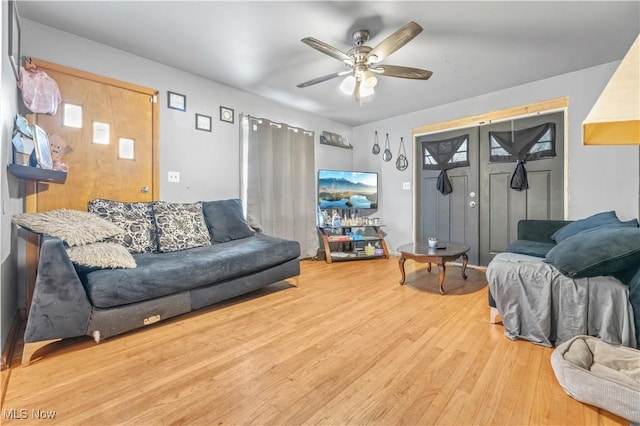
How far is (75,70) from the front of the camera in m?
2.45

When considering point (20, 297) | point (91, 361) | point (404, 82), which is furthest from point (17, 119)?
point (404, 82)

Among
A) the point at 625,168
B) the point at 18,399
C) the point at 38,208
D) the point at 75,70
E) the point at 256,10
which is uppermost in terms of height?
the point at 256,10

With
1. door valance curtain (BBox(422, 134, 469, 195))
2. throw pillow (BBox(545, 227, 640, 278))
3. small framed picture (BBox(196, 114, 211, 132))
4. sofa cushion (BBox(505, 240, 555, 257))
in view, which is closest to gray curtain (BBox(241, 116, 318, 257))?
small framed picture (BBox(196, 114, 211, 132))

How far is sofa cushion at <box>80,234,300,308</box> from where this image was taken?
176 cm

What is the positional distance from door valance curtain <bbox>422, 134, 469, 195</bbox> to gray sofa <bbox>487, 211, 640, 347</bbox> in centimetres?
218

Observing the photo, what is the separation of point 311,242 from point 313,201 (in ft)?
2.19

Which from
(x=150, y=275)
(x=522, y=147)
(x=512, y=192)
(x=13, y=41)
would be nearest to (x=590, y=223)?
(x=512, y=192)

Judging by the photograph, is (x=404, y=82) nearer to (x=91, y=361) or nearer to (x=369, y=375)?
(x=369, y=375)

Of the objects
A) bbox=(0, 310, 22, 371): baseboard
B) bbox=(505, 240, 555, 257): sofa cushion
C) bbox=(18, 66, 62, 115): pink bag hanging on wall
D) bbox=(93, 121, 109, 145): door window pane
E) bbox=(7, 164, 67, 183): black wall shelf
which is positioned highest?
bbox=(18, 66, 62, 115): pink bag hanging on wall

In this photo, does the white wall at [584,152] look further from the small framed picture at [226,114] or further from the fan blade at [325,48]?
the small framed picture at [226,114]

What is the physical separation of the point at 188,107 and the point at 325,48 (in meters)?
1.92

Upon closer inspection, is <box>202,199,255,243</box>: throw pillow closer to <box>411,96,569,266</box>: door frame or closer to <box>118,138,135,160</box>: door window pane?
<box>118,138,135,160</box>: door window pane

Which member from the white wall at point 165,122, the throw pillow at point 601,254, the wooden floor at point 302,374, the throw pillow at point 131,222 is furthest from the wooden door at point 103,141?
the throw pillow at point 601,254

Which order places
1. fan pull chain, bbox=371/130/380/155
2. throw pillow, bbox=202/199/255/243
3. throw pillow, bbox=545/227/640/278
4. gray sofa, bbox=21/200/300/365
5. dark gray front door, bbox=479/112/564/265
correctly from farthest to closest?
fan pull chain, bbox=371/130/380/155 → dark gray front door, bbox=479/112/564/265 → throw pillow, bbox=202/199/255/243 → gray sofa, bbox=21/200/300/365 → throw pillow, bbox=545/227/640/278
